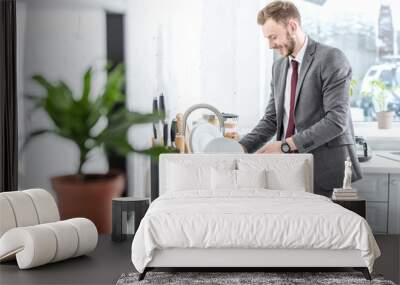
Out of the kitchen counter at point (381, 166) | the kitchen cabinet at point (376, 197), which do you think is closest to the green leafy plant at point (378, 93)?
the kitchen counter at point (381, 166)

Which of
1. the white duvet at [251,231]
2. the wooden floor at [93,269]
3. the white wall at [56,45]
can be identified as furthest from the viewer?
the white wall at [56,45]

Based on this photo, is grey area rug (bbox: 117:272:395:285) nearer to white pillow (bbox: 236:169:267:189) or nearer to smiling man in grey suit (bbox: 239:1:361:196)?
white pillow (bbox: 236:169:267:189)

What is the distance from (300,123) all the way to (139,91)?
1.87m

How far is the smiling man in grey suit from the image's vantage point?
5.21 m

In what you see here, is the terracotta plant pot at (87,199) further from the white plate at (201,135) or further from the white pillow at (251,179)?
the white pillow at (251,179)

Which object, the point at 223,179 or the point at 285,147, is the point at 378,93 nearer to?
the point at 285,147

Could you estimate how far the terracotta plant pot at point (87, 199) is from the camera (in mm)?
6609

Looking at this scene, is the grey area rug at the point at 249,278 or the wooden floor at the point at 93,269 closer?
the grey area rug at the point at 249,278

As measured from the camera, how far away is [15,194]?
5016 mm

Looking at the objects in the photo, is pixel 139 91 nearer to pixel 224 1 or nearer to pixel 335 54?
pixel 224 1

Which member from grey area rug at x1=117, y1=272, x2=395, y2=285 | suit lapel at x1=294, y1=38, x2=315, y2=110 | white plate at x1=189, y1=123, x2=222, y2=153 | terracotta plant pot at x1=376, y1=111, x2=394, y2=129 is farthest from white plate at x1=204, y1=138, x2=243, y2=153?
terracotta plant pot at x1=376, y1=111, x2=394, y2=129

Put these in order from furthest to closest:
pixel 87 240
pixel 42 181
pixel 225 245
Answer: pixel 42 181 → pixel 87 240 → pixel 225 245

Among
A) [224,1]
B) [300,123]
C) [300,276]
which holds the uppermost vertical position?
[224,1]

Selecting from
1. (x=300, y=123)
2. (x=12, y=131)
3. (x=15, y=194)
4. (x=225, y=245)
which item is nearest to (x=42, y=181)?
(x=12, y=131)
